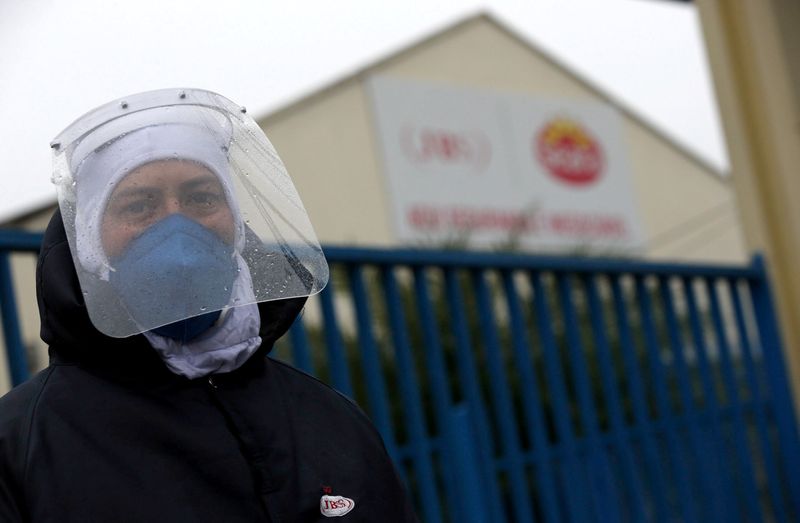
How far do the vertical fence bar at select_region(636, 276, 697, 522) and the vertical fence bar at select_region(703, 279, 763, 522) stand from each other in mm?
382

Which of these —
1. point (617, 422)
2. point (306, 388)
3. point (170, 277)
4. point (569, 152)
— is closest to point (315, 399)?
point (306, 388)

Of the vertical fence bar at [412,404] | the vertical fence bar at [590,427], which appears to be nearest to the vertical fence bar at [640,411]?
the vertical fence bar at [590,427]

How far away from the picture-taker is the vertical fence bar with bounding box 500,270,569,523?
4.64 m

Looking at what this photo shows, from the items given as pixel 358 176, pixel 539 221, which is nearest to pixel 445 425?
pixel 358 176

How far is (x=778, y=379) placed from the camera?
20.0 feet

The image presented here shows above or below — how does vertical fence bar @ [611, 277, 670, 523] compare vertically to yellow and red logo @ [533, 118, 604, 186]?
below

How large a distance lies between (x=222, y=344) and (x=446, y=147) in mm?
19193

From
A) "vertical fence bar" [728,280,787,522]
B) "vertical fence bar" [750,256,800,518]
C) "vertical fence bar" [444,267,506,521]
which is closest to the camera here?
"vertical fence bar" [444,267,506,521]

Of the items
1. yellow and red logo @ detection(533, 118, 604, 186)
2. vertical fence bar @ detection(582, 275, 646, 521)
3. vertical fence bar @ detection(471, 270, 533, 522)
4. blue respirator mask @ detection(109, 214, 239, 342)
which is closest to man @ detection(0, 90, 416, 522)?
blue respirator mask @ detection(109, 214, 239, 342)

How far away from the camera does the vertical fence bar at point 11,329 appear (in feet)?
11.1

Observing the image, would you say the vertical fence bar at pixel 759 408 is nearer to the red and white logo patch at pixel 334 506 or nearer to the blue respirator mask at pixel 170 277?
the red and white logo patch at pixel 334 506

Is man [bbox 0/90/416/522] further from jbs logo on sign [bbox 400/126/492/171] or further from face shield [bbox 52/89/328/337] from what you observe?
jbs logo on sign [bbox 400/126/492/171]

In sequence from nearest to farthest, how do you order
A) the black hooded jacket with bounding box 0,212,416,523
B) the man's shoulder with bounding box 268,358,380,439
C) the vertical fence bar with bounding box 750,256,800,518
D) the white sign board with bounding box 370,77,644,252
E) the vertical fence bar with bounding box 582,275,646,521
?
the black hooded jacket with bounding box 0,212,416,523, the man's shoulder with bounding box 268,358,380,439, the vertical fence bar with bounding box 582,275,646,521, the vertical fence bar with bounding box 750,256,800,518, the white sign board with bounding box 370,77,644,252

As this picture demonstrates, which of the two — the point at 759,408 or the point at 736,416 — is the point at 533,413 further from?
the point at 759,408
